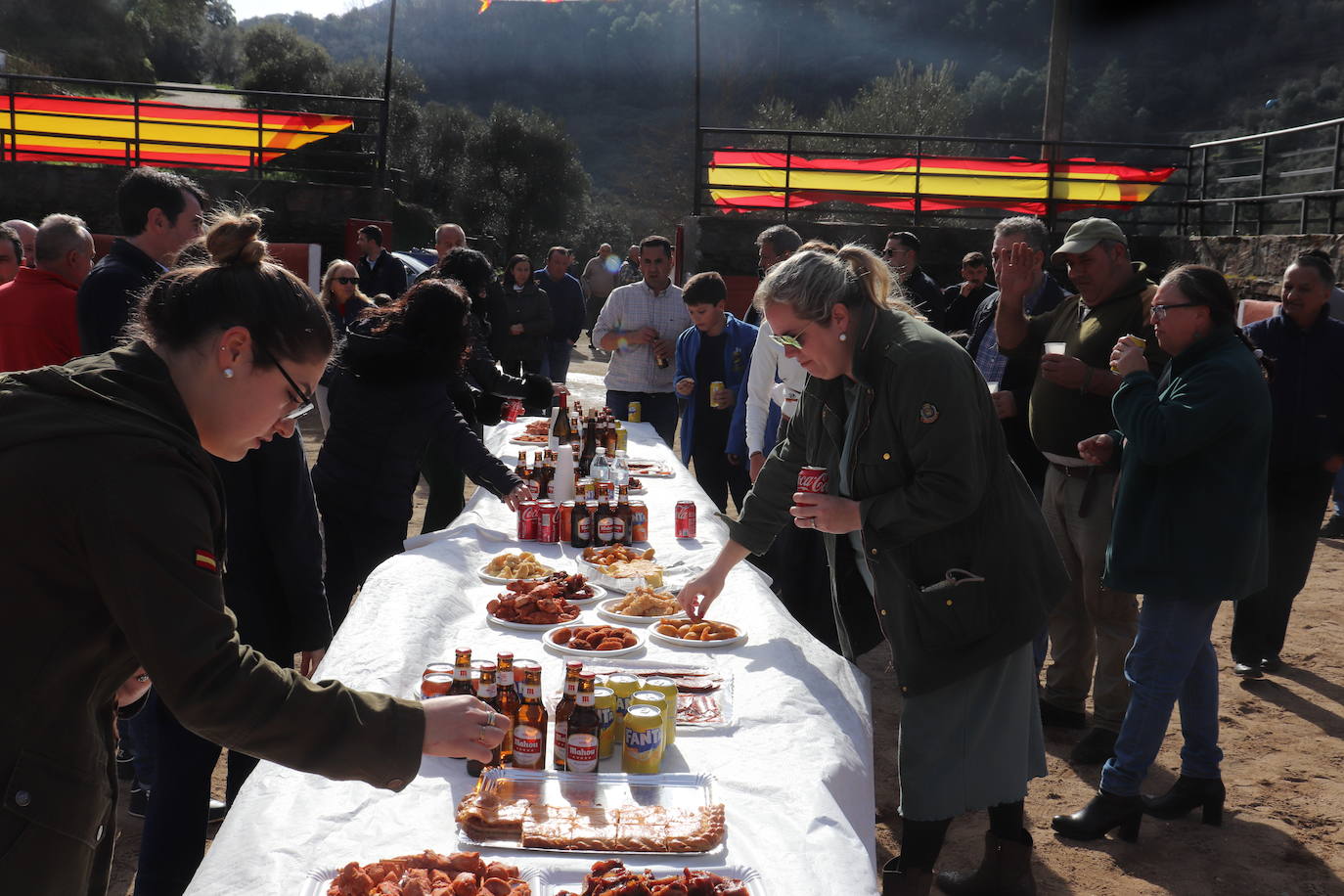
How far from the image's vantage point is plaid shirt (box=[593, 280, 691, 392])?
7363mm

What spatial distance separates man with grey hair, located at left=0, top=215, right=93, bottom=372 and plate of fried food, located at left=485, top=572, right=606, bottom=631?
2.49 metres

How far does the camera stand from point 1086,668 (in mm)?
4789

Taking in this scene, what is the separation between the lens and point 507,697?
226 cm

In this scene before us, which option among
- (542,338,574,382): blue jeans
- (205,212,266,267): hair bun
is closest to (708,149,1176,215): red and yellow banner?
(542,338,574,382): blue jeans

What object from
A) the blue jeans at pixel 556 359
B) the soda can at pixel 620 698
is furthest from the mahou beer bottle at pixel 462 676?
the blue jeans at pixel 556 359

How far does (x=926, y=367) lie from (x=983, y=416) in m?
0.22

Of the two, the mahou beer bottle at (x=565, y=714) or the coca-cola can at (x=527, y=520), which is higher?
the coca-cola can at (x=527, y=520)

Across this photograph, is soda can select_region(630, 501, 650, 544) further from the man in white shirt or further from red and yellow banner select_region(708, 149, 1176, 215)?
red and yellow banner select_region(708, 149, 1176, 215)

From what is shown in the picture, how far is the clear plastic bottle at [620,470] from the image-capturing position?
4692mm

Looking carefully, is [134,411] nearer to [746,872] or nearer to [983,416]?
[746,872]

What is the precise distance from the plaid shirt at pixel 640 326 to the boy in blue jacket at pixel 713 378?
1.80 feet

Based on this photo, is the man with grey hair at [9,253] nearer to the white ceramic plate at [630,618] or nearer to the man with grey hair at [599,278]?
the white ceramic plate at [630,618]

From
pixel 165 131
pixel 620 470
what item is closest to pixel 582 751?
pixel 620 470

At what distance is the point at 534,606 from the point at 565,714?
949 millimetres
